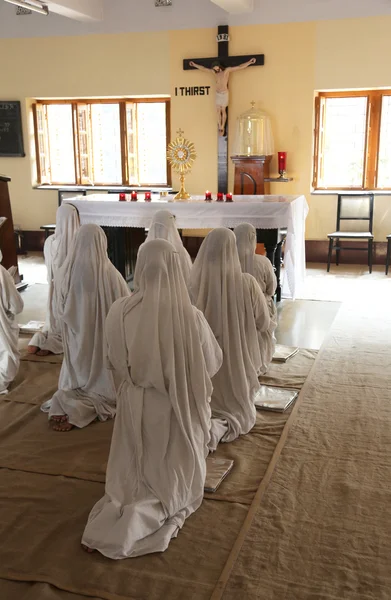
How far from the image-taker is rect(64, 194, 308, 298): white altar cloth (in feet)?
23.4

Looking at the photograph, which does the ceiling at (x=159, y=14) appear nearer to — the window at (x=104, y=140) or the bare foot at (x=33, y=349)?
the window at (x=104, y=140)

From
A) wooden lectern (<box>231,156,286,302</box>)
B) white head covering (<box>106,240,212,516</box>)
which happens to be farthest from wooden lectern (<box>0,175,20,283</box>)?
white head covering (<box>106,240,212,516</box>)

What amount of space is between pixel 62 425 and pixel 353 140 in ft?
24.1

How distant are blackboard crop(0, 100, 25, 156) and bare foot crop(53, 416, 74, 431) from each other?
769cm

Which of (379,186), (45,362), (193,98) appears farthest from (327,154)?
(45,362)

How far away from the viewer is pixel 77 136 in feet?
35.7

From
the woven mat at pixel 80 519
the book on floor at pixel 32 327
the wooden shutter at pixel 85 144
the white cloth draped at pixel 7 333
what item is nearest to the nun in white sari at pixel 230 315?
the woven mat at pixel 80 519

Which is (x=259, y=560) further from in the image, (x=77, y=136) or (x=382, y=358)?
(x=77, y=136)

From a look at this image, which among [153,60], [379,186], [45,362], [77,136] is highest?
[153,60]

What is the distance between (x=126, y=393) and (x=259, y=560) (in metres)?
0.99

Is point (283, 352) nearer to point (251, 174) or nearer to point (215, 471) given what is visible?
point (215, 471)

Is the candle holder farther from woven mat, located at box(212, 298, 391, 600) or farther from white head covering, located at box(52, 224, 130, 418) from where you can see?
white head covering, located at box(52, 224, 130, 418)

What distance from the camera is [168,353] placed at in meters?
2.97

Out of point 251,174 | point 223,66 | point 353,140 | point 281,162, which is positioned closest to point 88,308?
point 251,174
